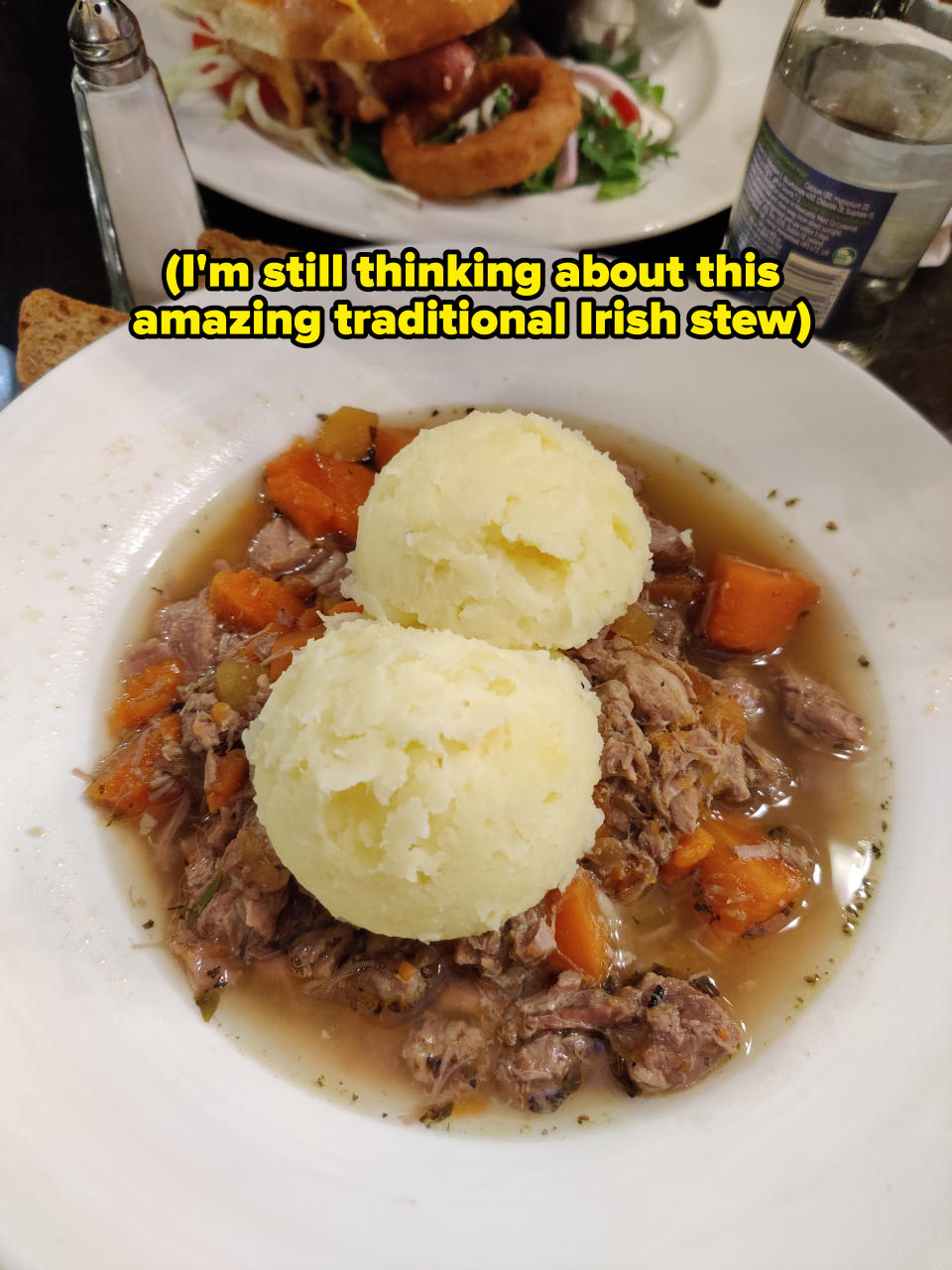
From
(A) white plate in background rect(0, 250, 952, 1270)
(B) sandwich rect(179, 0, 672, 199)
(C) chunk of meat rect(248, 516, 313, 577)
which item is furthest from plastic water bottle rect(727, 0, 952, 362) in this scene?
(C) chunk of meat rect(248, 516, 313, 577)

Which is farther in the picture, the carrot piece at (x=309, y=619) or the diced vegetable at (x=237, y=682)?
the carrot piece at (x=309, y=619)

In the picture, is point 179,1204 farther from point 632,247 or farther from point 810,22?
point 810,22

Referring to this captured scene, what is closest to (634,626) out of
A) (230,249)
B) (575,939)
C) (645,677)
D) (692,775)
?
(645,677)

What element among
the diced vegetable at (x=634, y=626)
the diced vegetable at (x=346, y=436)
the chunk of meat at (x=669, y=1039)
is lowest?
the chunk of meat at (x=669, y=1039)

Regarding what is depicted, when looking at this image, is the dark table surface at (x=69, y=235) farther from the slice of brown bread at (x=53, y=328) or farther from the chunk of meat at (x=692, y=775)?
the chunk of meat at (x=692, y=775)

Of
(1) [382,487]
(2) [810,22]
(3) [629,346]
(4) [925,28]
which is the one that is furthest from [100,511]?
(4) [925,28]

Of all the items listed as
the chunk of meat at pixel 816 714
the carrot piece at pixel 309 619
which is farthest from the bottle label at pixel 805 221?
the carrot piece at pixel 309 619

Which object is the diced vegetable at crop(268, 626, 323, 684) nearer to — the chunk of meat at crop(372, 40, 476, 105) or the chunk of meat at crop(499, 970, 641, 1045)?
the chunk of meat at crop(499, 970, 641, 1045)
